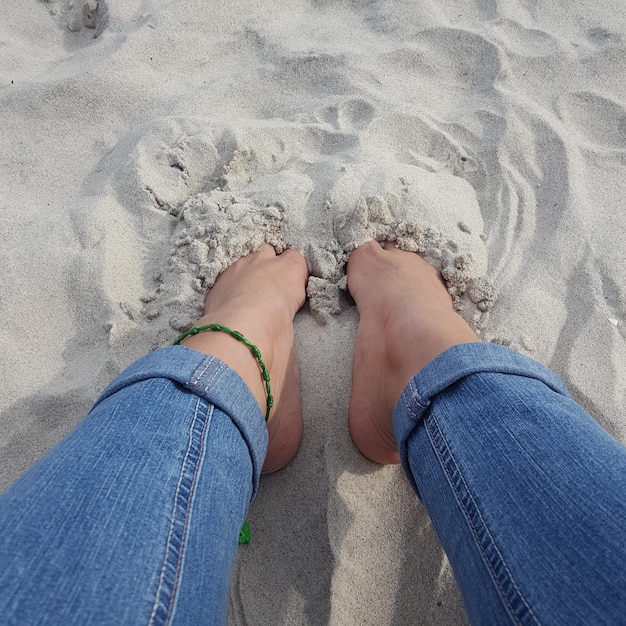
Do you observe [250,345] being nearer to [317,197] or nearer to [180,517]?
[180,517]

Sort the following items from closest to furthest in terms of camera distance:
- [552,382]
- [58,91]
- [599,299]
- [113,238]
→ [552,382]
[599,299]
[113,238]
[58,91]

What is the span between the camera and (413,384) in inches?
36.9

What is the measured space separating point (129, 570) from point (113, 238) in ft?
3.60

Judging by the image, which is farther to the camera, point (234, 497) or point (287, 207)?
point (287, 207)

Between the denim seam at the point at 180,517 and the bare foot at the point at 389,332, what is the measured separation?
436mm

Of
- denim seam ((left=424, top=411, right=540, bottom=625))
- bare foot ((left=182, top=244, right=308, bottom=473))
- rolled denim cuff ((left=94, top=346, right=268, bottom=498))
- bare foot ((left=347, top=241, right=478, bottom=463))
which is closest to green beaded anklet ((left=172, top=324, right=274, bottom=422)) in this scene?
bare foot ((left=182, top=244, right=308, bottom=473))

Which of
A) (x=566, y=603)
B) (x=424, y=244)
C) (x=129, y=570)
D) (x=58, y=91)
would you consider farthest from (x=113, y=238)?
(x=566, y=603)

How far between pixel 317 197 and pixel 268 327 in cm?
53

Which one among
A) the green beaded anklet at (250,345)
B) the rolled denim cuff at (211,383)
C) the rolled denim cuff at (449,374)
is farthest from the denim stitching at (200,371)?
the rolled denim cuff at (449,374)

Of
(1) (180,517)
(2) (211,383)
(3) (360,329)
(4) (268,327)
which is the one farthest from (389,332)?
(1) (180,517)

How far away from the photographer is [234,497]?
816mm

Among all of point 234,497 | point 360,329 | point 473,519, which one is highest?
point 473,519

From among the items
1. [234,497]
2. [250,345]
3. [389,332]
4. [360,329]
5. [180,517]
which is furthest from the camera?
[360,329]

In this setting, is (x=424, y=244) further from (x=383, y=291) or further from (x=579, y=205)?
(x=579, y=205)
